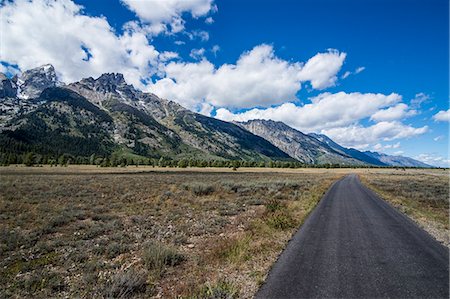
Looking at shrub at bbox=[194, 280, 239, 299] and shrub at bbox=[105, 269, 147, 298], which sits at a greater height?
shrub at bbox=[194, 280, 239, 299]

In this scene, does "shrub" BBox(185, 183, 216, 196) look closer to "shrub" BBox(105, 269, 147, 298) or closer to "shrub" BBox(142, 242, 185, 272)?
"shrub" BBox(142, 242, 185, 272)

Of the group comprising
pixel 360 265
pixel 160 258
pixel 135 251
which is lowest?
pixel 135 251

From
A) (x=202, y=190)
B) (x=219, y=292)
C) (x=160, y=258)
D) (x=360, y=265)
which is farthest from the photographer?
(x=202, y=190)

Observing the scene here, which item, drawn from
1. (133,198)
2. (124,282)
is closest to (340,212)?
(124,282)

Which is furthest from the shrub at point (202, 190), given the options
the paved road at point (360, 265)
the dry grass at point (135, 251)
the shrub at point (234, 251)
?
the shrub at point (234, 251)

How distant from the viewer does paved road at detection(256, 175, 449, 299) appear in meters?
7.09

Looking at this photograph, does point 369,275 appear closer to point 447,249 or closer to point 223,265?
point 223,265

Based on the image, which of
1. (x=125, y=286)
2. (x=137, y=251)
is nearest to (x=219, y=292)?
(x=125, y=286)

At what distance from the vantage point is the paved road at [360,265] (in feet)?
23.3

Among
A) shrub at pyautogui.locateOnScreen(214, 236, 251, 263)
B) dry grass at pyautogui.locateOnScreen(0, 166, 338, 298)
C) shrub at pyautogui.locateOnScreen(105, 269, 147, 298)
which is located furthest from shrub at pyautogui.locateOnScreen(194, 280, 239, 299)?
shrub at pyautogui.locateOnScreen(214, 236, 251, 263)

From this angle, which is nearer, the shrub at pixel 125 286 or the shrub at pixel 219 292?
the shrub at pixel 219 292

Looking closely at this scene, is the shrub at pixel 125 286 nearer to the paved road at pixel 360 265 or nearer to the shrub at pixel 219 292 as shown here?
the shrub at pixel 219 292

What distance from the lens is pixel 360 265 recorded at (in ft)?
29.1

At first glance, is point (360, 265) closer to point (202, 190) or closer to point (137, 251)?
point (137, 251)
